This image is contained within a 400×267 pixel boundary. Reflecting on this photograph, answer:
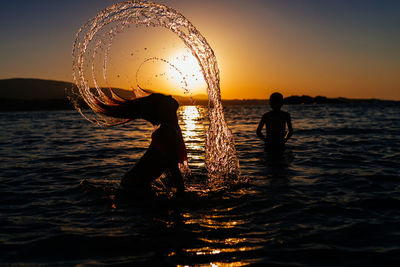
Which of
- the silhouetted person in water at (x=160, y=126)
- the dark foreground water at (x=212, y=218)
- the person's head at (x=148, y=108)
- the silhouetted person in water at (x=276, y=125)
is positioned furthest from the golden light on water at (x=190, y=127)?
the person's head at (x=148, y=108)

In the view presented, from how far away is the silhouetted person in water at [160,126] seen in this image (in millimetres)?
4988

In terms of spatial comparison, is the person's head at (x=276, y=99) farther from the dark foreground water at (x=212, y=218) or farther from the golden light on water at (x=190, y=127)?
A: the golden light on water at (x=190, y=127)

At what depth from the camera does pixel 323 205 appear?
17.8ft

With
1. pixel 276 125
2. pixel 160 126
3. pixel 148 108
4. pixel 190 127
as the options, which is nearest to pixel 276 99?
pixel 276 125

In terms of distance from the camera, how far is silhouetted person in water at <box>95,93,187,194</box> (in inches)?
196

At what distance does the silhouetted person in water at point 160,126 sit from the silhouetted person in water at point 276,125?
4.95 meters

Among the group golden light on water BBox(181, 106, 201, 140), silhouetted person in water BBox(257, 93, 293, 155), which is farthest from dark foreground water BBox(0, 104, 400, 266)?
golden light on water BBox(181, 106, 201, 140)

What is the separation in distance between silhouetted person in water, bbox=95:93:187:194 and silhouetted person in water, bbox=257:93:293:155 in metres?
4.95

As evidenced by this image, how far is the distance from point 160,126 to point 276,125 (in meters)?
5.35

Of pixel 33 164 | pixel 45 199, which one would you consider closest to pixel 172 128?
pixel 45 199

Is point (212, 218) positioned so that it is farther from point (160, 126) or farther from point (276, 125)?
point (276, 125)

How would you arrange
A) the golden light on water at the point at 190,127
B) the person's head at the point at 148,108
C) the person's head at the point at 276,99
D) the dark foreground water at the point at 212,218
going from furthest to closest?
the golden light on water at the point at 190,127 < the person's head at the point at 276,99 < the person's head at the point at 148,108 < the dark foreground water at the point at 212,218

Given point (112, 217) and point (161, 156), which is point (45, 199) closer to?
point (112, 217)

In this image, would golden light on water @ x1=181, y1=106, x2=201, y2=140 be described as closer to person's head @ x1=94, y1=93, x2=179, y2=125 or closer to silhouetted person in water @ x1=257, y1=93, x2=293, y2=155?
silhouetted person in water @ x1=257, y1=93, x2=293, y2=155
